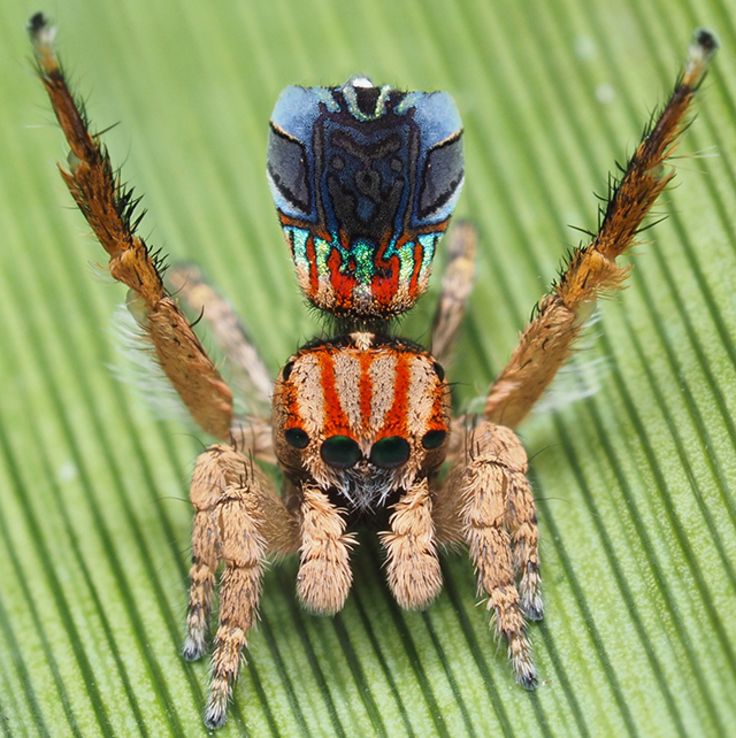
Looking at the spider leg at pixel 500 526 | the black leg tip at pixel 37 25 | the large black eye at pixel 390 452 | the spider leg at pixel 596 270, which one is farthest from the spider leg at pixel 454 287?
the black leg tip at pixel 37 25

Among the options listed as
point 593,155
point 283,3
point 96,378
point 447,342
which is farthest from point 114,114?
point 593,155

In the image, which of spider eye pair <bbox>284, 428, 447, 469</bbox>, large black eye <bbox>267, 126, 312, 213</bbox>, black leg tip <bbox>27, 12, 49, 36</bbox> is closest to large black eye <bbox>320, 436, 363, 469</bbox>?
spider eye pair <bbox>284, 428, 447, 469</bbox>

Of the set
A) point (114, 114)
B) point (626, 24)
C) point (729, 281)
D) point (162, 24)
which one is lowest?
point (729, 281)

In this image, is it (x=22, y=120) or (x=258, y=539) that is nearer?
(x=258, y=539)

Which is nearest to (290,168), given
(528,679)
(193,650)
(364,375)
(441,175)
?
(441,175)

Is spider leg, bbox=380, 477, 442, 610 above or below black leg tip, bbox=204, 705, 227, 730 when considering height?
above

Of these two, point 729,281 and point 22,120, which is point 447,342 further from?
point 22,120

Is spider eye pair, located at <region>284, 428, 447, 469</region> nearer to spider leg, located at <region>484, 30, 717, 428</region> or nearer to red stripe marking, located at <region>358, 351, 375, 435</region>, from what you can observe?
red stripe marking, located at <region>358, 351, 375, 435</region>
